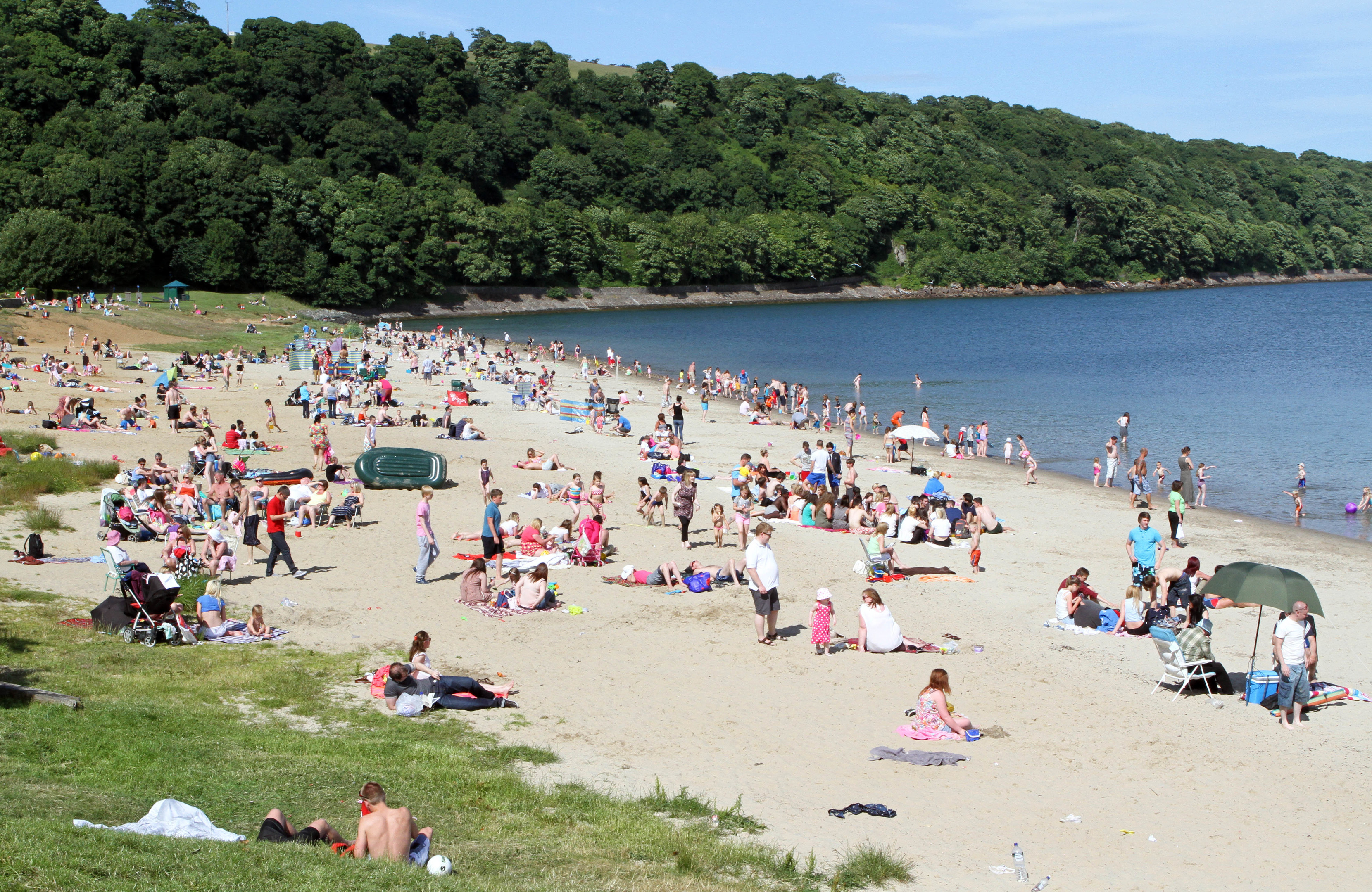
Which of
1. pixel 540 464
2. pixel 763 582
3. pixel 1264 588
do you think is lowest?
pixel 540 464

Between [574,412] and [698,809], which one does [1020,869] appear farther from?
[574,412]

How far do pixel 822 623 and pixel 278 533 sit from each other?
7.80 metres

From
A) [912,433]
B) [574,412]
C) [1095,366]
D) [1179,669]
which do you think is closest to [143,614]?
[1179,669]

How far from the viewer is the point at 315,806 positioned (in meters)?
7.87

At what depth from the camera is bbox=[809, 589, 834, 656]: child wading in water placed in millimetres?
12914

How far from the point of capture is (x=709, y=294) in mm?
109625

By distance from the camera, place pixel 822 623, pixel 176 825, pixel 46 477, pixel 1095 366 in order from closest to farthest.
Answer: pixel 176 825 → pixel 822 623 → pixel 46 477 → pixel 1095 366

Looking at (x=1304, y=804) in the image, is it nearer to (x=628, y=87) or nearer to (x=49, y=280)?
(x=49, y=280)

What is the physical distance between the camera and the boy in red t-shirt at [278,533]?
15.5 metres

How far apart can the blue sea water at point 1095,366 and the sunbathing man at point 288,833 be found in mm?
20396

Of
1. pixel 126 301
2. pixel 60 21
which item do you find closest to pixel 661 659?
pixel 126 301

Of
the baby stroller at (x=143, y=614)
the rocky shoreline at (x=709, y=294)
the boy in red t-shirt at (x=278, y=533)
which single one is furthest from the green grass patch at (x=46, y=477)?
the rocky shoreline at (x=709, y=294)

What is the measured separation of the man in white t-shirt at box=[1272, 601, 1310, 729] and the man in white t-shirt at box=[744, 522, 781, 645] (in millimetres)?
5227

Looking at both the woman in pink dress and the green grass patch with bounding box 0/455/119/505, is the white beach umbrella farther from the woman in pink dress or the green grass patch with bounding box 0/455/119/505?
the green grass patch with bounding box 0/455/119/505
